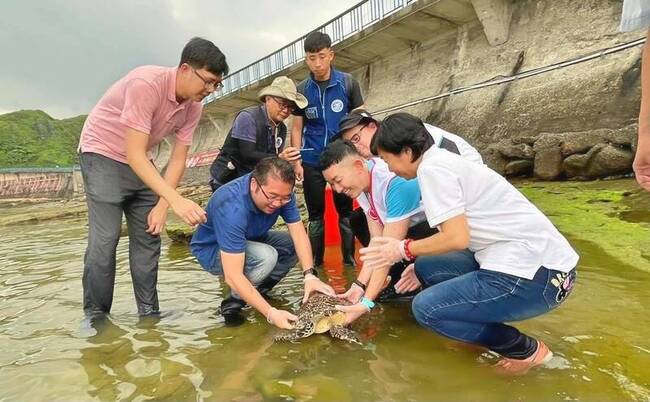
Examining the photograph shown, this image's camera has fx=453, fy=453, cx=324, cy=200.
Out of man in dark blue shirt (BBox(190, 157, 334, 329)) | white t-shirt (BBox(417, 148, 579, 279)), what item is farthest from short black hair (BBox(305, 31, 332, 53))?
white t-shirt (BBox(417, 148, 579, 279))

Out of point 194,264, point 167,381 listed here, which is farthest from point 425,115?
point 167,381

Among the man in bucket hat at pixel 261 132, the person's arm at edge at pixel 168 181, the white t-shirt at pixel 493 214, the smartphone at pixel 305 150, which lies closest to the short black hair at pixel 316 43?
the man in bucket hat at pixel 261 132

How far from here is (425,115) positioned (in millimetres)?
13562

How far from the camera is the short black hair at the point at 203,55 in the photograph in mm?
2826

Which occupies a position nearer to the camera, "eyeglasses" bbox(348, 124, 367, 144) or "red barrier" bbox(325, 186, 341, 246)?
"eyeglasses" bbox(348, 124, 367, 144)

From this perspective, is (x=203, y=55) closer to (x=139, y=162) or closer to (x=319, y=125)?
(x=139, y=162)

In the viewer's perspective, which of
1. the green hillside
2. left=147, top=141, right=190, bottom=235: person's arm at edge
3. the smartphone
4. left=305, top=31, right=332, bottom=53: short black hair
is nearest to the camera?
left=147, top=141, right=190, bottom=235: person's arm at edge

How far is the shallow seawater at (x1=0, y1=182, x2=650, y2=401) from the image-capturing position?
79.8 inches

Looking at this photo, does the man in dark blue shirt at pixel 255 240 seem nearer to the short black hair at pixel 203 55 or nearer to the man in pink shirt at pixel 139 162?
the man in pink shirt at pixel 139 162

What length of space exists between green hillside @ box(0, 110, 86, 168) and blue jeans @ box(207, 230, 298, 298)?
215 ft

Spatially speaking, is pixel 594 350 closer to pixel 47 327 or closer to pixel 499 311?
pixel 499 311

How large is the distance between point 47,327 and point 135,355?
1122 millimetres

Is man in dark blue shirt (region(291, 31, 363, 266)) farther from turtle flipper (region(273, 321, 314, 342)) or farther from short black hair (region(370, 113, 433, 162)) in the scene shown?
short black hair (region(370, 113, 433, 162))

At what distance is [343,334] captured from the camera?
2.67 metres
